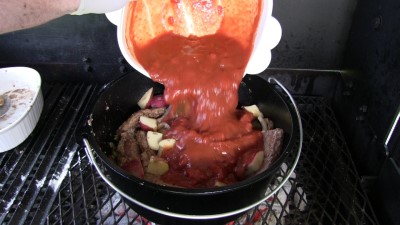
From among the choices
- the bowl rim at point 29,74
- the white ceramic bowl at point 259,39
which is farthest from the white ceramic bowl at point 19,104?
the white ceramic bowl at point 259,39

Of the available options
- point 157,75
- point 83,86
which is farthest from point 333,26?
point 83,86

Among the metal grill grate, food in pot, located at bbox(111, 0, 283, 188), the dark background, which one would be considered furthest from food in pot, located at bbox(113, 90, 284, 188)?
the dark background

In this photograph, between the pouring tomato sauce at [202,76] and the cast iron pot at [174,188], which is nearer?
the cast iron pot at [174,188]

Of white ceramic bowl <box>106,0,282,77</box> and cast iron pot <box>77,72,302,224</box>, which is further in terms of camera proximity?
white ceramic bowl <box>106,0,282,77</box>

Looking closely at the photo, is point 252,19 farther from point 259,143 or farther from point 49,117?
point 49,117

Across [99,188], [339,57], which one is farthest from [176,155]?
[339,57]

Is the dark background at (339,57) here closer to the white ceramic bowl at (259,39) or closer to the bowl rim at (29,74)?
the bowl rim at (29,74)

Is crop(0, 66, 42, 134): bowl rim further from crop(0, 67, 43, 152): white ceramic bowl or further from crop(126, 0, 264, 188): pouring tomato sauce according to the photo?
crop(126, 0, 264, 188): pouring tomato sauce
